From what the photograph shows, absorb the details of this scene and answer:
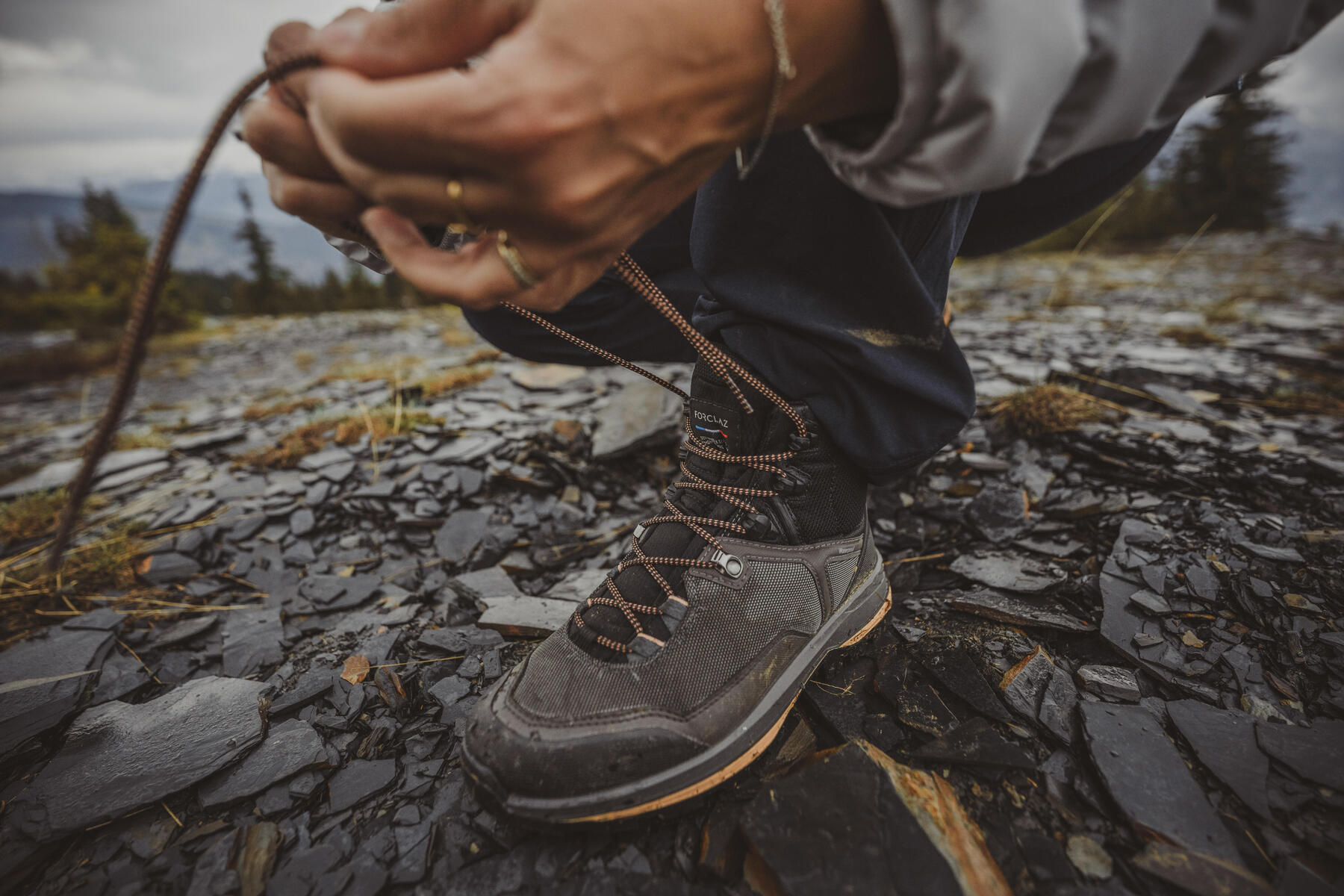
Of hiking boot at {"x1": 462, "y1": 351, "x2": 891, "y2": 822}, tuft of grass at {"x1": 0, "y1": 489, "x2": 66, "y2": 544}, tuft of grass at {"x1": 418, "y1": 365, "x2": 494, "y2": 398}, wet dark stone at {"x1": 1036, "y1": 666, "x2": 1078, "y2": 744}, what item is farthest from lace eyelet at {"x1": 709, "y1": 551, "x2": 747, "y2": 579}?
tuft of grass at {"x1": 0, "y1": 489, "x2": 66, "y2": 544}

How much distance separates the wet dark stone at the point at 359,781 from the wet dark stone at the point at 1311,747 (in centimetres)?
188

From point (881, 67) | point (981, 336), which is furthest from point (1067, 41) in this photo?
point (981, 336)

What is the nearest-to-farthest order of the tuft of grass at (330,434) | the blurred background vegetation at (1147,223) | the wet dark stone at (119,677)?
the wet dark stone at (119,677)
the tuft of grass at (330,434)
the blurred background vegetation at (1147,223)

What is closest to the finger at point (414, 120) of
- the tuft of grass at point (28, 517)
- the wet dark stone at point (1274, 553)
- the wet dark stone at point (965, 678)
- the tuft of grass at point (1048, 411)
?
the wet dark stone at point (965, 678)

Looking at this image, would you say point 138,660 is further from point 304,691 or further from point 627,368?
point 627,368

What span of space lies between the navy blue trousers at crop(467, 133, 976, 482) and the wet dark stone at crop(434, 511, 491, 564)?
57.4 inches

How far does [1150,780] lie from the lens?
1.04 m

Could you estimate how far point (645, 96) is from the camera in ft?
2.04

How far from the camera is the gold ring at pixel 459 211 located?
2.14ft

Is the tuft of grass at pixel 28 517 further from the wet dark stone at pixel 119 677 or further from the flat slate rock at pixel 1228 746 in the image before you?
the flat slate rock at pixel 1228 746

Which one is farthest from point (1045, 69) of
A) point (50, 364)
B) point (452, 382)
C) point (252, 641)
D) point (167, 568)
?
point (50, 364)

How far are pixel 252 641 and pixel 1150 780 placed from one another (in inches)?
95.3

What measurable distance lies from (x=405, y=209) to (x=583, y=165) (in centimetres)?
25

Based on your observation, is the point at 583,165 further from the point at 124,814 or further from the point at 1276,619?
the point at 1276,619
